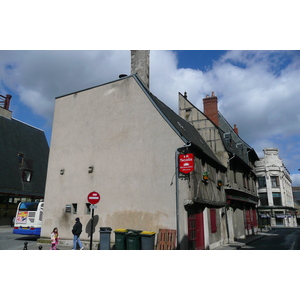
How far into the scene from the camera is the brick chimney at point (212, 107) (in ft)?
69.7

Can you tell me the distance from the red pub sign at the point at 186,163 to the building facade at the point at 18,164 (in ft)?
65.0

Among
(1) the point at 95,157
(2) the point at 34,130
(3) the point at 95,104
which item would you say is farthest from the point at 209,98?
(2) the point at 34,130

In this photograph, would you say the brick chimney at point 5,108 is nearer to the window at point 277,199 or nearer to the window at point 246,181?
the window at point 246,181

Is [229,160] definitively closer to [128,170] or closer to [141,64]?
[128,170]

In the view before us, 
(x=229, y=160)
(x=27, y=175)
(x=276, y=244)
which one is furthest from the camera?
(x=27, y=175)

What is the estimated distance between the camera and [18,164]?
27.2 m

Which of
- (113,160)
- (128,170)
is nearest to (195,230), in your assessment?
(128,170)

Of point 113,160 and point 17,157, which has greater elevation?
point 17,157

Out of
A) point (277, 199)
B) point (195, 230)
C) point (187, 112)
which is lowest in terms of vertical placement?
point (195, 230)

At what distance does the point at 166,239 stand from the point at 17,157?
23.2m

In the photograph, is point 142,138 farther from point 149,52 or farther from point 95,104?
point 149,52
